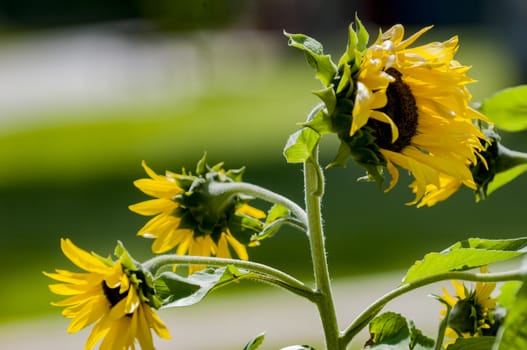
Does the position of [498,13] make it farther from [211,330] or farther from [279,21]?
[211,330]

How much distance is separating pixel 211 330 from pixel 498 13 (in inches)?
328

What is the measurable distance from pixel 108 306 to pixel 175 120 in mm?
9423

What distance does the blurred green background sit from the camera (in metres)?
5.86

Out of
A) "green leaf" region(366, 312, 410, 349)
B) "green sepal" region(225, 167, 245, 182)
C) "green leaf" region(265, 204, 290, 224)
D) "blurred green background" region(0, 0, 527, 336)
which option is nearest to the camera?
"green leaf" region(366, 312, 410, 349)

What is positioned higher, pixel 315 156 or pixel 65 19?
pixel 65 19

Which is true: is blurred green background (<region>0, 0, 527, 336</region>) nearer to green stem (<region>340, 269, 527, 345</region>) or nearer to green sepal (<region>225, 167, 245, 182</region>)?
green sepal (<region>225, 167, 245, 182</region>)

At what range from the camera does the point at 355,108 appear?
2.88ft

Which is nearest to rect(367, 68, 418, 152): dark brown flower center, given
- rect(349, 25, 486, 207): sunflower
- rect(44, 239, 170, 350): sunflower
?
rect(349, 25, 486, 207): sunflower

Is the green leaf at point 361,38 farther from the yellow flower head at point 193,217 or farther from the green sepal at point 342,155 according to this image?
the yellow flower head at point 193,217

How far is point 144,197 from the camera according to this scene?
256 inches

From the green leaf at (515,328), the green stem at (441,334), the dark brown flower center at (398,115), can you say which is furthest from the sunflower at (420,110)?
the green leaf at (515,328)

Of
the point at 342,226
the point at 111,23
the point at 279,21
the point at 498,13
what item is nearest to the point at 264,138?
the point at 342,226

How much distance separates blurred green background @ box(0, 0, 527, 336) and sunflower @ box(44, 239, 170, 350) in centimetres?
392

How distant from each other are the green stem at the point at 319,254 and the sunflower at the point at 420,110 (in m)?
0.05
